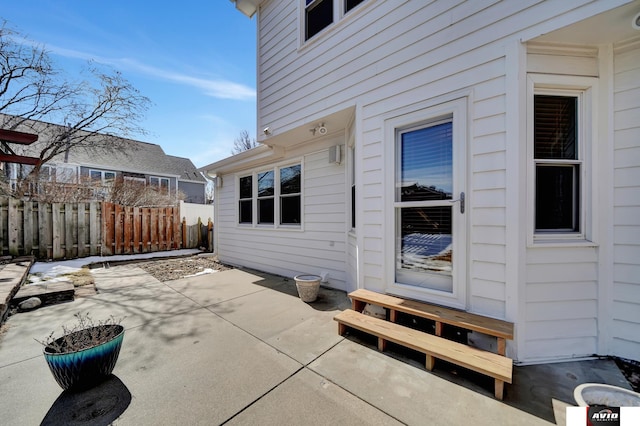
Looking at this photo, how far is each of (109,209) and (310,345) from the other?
350 inches

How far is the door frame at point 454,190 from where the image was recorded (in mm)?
2434

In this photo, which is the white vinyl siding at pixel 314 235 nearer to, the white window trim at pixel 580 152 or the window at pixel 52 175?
the white window trim at pixel 580 152

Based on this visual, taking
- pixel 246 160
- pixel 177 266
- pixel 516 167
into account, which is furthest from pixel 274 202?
pixel 516 167

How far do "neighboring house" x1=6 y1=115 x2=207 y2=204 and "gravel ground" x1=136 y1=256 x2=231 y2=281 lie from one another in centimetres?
665

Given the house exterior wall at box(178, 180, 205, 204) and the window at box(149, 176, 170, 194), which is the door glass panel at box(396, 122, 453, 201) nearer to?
the window at box(149, 176, 170, 194)

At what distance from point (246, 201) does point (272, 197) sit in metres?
1.29

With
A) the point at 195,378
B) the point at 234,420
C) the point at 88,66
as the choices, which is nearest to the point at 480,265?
the point at 234,420

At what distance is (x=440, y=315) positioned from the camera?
2.32 m

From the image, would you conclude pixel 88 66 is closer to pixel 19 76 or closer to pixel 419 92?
pixel 19 76

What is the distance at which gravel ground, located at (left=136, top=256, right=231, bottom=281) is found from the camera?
5.84 m

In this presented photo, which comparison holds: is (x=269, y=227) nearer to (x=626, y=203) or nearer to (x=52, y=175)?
(x=626, y=203)

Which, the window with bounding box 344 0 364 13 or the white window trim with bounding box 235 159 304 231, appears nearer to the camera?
the window with bounding box 344 0 364 13
